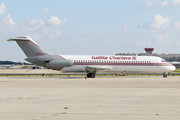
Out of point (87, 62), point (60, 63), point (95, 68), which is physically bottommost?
point (95, 68)

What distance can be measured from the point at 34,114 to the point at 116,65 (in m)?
34.7

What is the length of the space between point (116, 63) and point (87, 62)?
5.28m

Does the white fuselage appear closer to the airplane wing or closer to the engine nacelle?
the airplane wing

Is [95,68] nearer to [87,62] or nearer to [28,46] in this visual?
[87,62]

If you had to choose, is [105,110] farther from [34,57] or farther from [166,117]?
[34,57]

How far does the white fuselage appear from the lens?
4488cm

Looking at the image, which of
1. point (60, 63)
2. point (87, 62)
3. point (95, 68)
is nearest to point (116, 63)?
point (95, 68)

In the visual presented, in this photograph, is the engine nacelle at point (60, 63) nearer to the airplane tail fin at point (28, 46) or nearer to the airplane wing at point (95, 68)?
the airplane tail fin at point (28, 46)

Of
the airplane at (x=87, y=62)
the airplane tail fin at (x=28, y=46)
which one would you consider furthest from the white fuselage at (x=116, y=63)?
the airplane tail fin at (x=28, y=46)

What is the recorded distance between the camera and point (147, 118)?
34.6ft

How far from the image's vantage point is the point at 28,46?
143ft

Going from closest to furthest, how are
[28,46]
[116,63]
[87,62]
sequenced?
[28,46], [87,62], [116,63]

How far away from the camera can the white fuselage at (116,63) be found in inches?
1767

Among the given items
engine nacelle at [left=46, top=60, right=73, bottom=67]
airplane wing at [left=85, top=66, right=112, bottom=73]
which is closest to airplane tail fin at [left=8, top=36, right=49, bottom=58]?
engine nacelle at [left=46, top=60, right=73, bottom=67]
